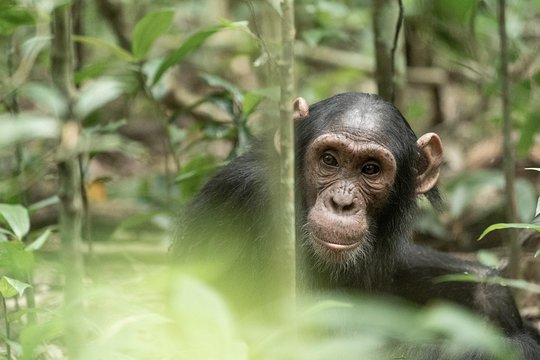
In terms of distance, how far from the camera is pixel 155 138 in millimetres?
14078

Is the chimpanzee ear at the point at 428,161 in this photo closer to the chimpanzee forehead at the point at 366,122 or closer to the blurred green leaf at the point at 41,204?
the chimpanzee forehead at the point at 366,122

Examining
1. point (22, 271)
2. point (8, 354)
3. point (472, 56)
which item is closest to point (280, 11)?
point (22, 271)

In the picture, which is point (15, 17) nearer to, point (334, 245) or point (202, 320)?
point (334, 245)

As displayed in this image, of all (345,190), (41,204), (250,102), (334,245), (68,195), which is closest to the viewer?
(68,195)

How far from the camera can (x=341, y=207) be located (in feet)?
18.2

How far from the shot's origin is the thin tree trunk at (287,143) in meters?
3.25

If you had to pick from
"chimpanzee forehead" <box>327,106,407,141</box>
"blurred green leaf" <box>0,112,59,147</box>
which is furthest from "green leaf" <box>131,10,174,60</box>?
"blurred green leaf" <box>0,112,59,147</box>

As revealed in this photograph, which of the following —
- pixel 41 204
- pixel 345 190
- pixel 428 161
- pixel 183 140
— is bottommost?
pixel 183 140

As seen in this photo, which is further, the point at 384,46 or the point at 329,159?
the point at 384,46

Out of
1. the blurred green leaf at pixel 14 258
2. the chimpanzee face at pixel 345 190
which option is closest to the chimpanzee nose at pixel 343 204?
the chimpanzee face at pixel 345 190

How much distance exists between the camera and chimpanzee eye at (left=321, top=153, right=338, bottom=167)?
5.89 meters

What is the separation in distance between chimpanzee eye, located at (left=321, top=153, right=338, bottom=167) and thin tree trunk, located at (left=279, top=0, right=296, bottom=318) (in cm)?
258

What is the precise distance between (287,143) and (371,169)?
2748 millimetres

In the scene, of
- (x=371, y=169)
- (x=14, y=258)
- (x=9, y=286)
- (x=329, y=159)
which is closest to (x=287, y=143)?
(x=14, y=258)
